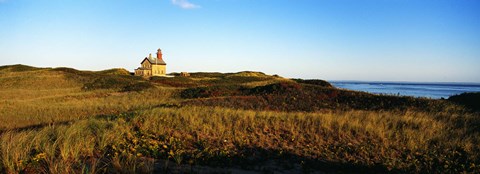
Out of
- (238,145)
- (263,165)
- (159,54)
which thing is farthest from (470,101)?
(159,54)

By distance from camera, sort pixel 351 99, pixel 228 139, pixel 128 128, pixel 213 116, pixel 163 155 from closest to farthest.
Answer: pixel 163 155 < pixel 228 139 < pixel 128 128 < pixel 213 116 < pixel 351 99

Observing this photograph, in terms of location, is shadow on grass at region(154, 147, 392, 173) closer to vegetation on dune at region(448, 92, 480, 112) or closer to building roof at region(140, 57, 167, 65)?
vegetation on dune at region(448, 92, 480, 112)

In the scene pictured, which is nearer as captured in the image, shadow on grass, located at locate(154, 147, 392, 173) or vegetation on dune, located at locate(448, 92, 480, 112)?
shadow on grass, located at locate(154, 147, 392, 173)

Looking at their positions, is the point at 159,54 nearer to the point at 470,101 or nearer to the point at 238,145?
the point at 470,101

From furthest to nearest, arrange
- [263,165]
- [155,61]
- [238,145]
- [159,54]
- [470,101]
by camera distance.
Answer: [159,54] → [155,61] → [470,101] → [238,145] → [263,165]

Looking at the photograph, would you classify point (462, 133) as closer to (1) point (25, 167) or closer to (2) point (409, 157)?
(2) point (409, 157)

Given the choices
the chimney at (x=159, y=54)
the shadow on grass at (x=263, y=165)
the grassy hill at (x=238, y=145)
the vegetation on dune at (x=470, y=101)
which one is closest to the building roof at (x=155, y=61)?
the chimney at (x=159, y=54)

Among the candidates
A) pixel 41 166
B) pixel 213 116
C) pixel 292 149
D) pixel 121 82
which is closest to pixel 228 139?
pixel 292 149

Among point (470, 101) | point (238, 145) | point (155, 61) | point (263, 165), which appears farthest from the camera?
point (155, 61)

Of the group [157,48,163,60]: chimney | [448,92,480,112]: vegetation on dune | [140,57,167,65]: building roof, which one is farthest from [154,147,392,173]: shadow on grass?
[157,48,163,60]: chimney

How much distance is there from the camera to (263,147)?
8.57 m

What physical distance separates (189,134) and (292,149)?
11.2 ft

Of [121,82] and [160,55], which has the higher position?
[160,55]

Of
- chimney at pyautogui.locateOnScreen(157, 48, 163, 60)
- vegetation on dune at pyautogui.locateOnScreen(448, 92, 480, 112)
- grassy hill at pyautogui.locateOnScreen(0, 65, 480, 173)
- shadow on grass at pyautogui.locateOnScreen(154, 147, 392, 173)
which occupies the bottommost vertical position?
shadow on grass at pyautogui.locateOnScreen(154, 147, 392, 173)
